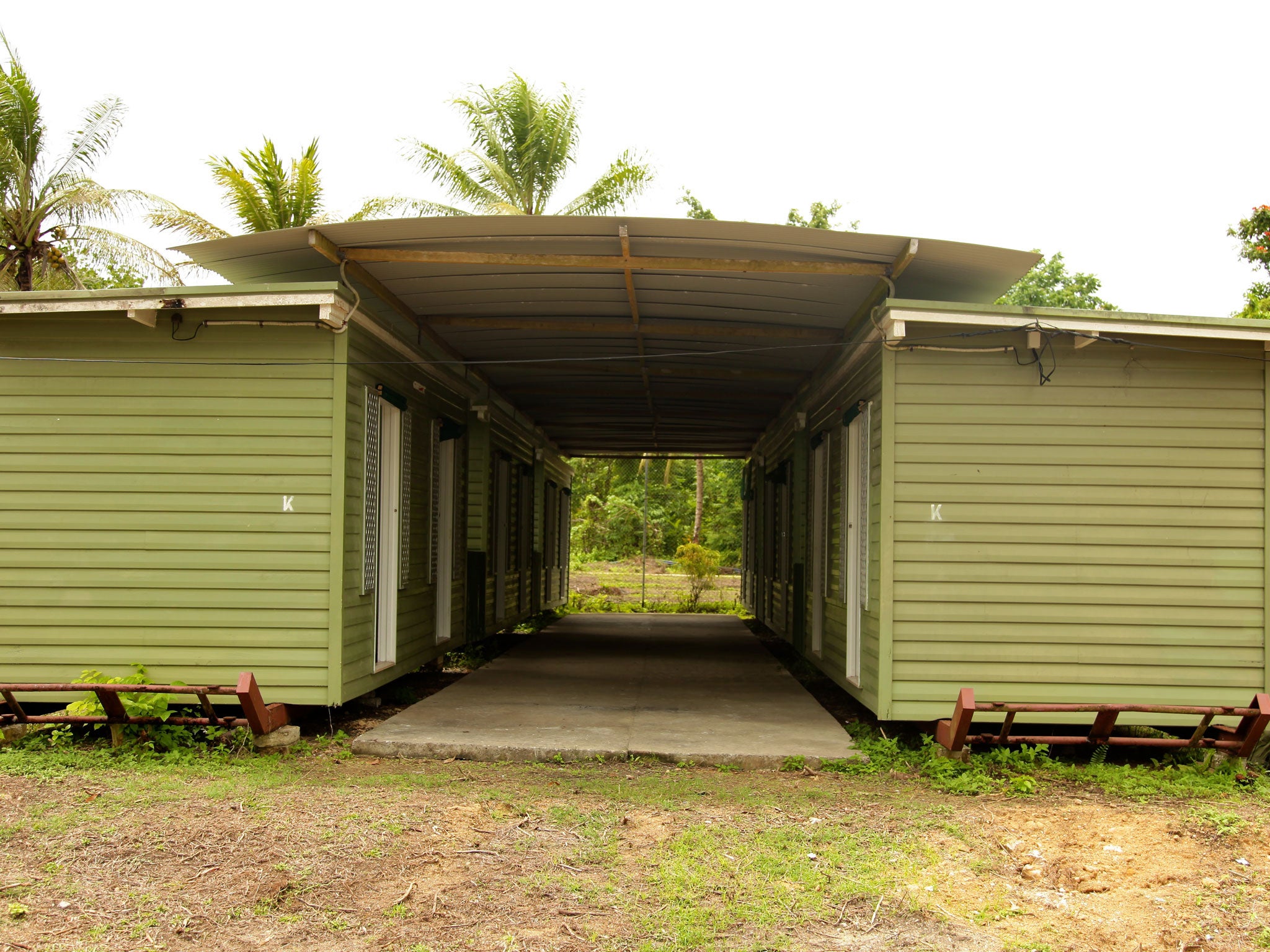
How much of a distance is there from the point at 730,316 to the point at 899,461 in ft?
7.80

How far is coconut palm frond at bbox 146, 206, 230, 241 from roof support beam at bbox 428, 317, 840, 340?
1068 centimetres

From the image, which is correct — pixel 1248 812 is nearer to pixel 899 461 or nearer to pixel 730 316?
pixel 899 461

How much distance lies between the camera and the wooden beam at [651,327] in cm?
804

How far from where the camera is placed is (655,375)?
1006cm

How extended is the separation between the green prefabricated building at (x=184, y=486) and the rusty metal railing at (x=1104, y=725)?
12.3 feet

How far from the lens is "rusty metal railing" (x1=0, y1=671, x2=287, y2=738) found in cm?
553

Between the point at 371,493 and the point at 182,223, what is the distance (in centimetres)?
1287

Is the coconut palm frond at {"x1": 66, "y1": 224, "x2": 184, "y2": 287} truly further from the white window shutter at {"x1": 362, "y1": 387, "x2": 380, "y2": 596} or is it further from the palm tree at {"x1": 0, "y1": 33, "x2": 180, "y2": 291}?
the white window shutter at {"x1": 362, "y1": 387, "x2": 380, "y2": 596}

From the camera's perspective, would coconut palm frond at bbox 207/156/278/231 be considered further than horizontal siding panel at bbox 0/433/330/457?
Yes

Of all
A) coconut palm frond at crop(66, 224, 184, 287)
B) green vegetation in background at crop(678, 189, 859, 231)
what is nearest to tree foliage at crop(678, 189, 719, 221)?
green vegetation in background at crop(678, 189, 859, 231)

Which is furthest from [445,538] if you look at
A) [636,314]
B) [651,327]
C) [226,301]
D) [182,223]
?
[182,223]

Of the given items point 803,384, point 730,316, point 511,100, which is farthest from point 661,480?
point 730,316

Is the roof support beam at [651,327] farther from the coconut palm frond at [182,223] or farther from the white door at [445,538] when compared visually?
the coconut palm frond at [182,223]

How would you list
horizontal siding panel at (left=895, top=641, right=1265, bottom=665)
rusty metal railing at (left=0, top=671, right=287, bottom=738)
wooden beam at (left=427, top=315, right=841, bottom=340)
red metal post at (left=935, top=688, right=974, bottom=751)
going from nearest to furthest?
red metal post at (left=935, top=688, right=974, bottom=751), rusty metal railing at (left=0, top=671, right=287, bottom=738), horizontal siding panel at (left=895, top=641, right=1265, bottom=665), wooden beam at (left=427, top=315, right=841, bottom=340)
